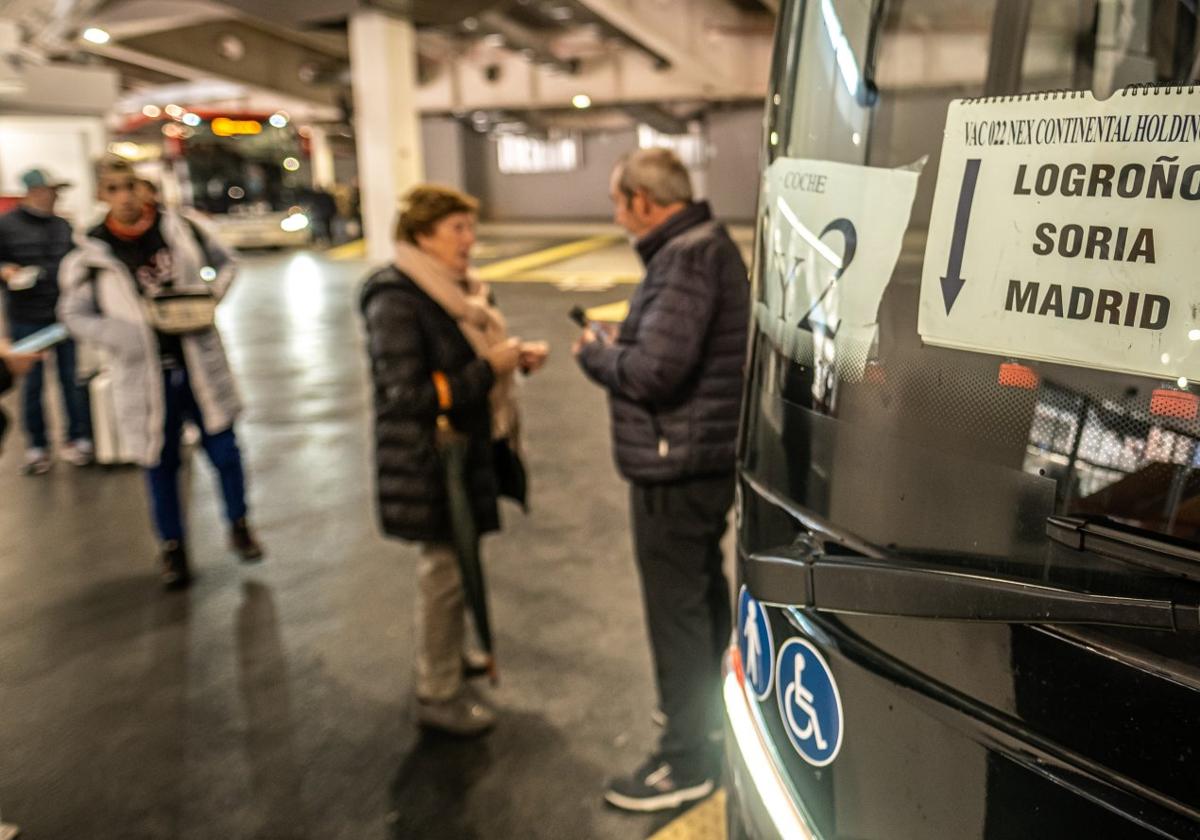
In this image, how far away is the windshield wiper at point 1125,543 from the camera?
949 millimetres

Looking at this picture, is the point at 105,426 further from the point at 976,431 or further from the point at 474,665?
the point at 976,431

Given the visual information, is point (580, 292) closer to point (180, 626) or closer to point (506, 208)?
point (180, 626)

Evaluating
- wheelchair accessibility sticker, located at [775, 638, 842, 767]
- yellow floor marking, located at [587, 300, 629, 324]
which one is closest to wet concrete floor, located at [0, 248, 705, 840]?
wheelchair accessibility sticker, located at [775, 638, 842, 767]

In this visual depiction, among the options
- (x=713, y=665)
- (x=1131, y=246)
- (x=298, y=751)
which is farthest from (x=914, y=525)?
(x=298, y=751)

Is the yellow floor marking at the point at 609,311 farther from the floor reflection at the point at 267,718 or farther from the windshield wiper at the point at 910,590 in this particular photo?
the windshield wiper at the point at 910,590

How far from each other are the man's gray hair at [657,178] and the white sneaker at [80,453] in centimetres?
507

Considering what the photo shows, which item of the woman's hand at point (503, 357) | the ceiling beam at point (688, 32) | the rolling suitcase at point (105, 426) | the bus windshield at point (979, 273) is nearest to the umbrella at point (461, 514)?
the woman's hand at point (503, 357)

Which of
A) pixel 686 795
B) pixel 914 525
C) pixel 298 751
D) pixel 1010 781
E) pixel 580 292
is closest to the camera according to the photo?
pixel 1010 781

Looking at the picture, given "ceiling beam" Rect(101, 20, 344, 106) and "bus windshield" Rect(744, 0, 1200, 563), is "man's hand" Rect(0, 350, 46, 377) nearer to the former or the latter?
"bus windshield" Rect(744, 0, 1200, 563)

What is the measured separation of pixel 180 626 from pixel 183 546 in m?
0.54

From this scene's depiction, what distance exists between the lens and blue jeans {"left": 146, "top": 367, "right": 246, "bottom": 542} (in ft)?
14.3

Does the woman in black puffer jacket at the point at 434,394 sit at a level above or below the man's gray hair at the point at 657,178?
below

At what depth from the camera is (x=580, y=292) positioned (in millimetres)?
14219

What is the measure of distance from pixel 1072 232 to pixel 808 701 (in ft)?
2.49
